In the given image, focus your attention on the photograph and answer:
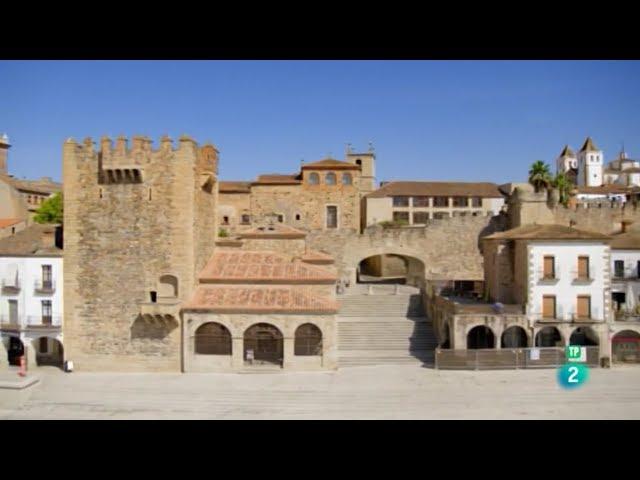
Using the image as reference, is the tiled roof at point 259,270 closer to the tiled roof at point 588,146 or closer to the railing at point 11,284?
the railing at point 11,284

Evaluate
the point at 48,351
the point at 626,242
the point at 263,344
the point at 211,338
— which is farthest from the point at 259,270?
the point at 626,242

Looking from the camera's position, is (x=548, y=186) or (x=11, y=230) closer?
(x=11, y=230)

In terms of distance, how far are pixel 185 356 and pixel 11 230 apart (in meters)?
13.4

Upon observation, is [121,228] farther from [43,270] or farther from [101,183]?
[43,270]

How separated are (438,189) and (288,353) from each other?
2490 centimetres

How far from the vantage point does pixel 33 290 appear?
21.6 m

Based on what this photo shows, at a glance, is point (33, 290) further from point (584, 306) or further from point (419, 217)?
point (419, 217)

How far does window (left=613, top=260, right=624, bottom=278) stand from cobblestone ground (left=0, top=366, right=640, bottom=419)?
5.33 meters

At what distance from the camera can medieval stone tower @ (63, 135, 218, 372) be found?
20.5 m

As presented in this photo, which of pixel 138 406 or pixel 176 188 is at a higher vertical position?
pixel 176 188

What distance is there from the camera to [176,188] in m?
20.6

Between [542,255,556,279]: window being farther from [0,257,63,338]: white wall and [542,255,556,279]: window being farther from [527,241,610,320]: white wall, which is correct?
[0,257,63,338]: white wall
